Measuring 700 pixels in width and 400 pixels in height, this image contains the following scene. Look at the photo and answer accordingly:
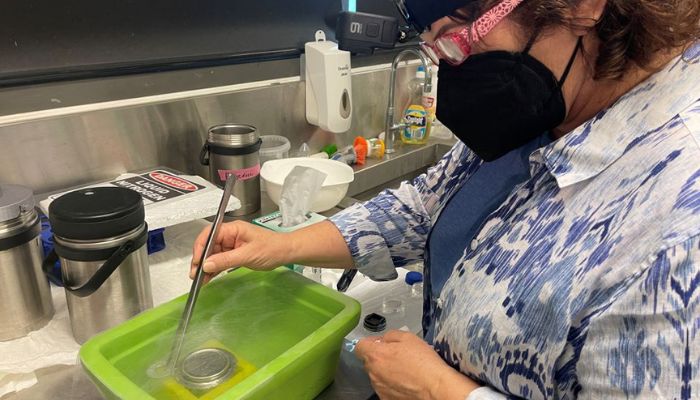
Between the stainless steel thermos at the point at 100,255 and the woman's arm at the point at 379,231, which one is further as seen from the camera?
the woman's arm at the point at 379,231

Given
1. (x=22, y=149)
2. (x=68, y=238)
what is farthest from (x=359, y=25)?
(x=68, y=238)

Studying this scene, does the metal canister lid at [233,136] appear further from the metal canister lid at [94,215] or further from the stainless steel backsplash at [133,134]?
the metal canister lid at [94,215]

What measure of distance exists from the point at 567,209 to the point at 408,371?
0.29 m

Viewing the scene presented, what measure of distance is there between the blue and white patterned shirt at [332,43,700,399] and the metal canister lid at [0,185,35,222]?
657 mm

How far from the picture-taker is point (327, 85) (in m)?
1.58

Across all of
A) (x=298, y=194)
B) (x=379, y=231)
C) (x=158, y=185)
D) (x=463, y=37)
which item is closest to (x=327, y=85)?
(x=298, y=194)

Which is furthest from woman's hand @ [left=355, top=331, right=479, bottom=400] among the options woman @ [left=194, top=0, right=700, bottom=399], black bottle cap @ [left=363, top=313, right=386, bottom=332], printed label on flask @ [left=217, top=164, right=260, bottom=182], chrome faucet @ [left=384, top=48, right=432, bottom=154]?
chrome faucet @ [left=384, top=48, right=432, bottom=154]

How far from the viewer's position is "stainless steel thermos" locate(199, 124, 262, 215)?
1.28 meters

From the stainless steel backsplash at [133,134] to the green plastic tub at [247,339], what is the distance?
0.57 meters

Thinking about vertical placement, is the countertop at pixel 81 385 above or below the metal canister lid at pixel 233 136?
below

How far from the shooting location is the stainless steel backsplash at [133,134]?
1.14 m

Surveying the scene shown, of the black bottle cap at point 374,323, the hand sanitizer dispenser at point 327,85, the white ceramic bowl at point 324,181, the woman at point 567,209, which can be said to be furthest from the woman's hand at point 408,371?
the hand sanitizer dispenser at point 327,85

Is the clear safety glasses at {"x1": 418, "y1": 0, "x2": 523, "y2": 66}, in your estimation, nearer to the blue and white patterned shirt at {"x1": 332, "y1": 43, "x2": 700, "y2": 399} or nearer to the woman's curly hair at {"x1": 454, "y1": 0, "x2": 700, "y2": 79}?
the woman's curly hair at {"x1": 454, "y1": 0, "x2": 700, "y2": 79}

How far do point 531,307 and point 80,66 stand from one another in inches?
44.1
